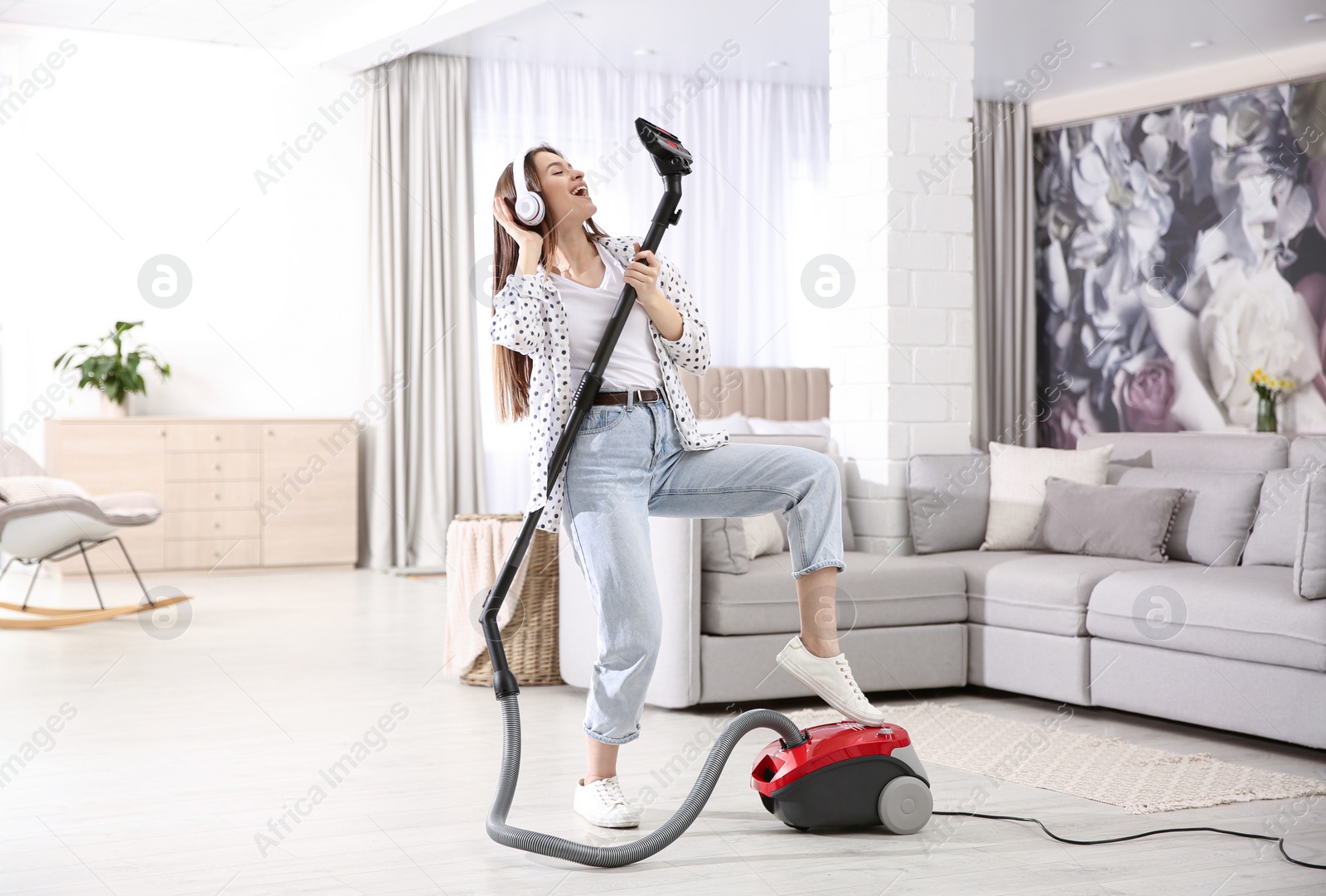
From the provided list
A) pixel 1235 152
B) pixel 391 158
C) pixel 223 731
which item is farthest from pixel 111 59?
pixel 1235 152

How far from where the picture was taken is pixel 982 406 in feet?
30.8

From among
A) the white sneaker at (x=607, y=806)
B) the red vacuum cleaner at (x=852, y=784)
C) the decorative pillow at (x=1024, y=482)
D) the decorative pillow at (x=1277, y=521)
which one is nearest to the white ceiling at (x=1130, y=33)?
the decorative pillow at (x=1024, y=482)

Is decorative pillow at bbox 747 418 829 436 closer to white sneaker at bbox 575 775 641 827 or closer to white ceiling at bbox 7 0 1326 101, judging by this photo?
white ceiling at bbox 7 0 1326 101

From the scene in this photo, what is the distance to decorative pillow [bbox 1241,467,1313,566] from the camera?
13.4 feet

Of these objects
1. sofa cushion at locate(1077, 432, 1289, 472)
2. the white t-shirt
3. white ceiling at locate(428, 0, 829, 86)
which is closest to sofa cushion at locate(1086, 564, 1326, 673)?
sofa cushion at locate(1077, 432, 1289, 472)

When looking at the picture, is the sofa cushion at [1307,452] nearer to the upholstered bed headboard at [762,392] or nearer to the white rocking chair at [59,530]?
the upholstered bed headboard at [762,392]

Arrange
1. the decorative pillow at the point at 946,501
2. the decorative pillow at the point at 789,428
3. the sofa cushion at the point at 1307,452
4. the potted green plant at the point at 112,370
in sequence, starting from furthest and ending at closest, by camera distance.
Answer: the potted green plant at the point at 112,370, the decorative pillow at the point at 789,428, the decorative pillow at the point at 946,501, the sofa cushion at the point at 1307,452

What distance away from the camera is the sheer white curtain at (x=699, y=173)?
26.9 ft

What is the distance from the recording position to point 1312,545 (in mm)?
3412

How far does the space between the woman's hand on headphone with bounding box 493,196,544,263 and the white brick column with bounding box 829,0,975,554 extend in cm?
220

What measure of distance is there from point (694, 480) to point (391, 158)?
5.67 m

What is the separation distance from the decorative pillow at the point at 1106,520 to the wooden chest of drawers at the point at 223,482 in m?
4.38

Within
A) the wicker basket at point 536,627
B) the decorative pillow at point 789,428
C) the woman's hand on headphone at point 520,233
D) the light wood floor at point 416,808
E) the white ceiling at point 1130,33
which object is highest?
the white ceiling at point 1130,33

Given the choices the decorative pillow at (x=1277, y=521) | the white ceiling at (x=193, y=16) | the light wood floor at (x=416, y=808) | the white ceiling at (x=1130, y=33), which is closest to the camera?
the light wood floor at (x=416, y=808)
